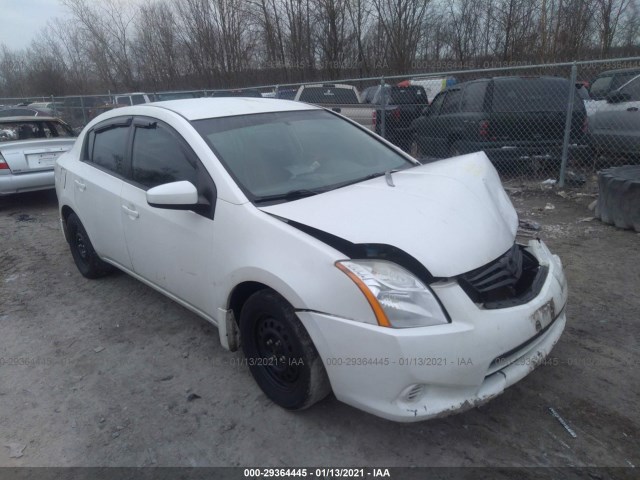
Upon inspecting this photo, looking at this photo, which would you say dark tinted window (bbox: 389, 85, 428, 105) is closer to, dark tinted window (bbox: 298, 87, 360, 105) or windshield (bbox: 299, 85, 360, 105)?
windshield (bbox: 299, 85, 360, 105)

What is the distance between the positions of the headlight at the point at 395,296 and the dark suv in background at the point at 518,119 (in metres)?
5.93

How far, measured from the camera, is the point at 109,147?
12.9 ft

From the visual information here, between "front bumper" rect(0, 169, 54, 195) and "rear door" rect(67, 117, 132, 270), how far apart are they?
132 inches

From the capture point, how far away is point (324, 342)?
219 cm

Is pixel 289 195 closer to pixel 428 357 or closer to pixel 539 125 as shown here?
pixel 428 357

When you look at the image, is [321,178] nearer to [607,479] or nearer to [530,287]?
[530,287]

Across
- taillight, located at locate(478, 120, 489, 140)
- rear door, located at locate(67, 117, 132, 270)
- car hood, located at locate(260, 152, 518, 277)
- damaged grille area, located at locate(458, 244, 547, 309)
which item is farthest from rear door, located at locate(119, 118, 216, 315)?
taillight, located at locate(478, 120, 489, 140)

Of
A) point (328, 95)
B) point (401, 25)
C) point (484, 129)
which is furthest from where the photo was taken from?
point (401, 25)

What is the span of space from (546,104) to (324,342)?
6514mm

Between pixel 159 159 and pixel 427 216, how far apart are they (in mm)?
1946

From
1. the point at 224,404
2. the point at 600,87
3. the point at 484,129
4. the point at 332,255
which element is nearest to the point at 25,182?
the point at 224,404

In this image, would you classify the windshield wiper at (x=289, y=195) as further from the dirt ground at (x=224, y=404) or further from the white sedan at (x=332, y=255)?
the dirt ground at (x=224, y=404)

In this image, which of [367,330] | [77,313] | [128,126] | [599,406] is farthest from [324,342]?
[77,313]

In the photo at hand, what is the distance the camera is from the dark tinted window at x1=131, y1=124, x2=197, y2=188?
3025 mm
